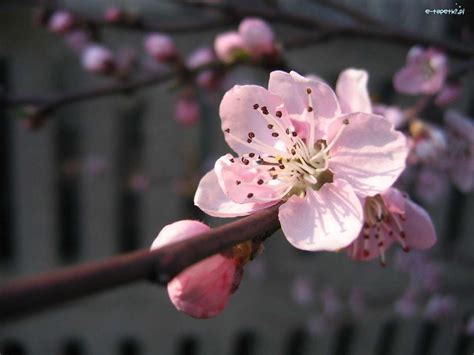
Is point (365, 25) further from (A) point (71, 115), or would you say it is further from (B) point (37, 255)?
(B) point (37, 255)

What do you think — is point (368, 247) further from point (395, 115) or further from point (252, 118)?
point (395, 115)

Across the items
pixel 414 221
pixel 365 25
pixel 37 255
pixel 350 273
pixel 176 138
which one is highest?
pixel 365 25

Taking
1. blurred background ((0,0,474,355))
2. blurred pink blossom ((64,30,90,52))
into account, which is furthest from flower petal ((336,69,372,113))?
blurred background ((0,0,474,355))

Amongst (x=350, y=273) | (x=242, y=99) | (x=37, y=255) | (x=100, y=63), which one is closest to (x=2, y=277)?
(x=37, y=255)

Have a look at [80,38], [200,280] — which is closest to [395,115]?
[200,280]

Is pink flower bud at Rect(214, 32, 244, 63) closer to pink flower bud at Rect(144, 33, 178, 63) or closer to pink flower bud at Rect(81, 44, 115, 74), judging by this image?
pink flower bud at Rect(144, 33, 178, 63)
